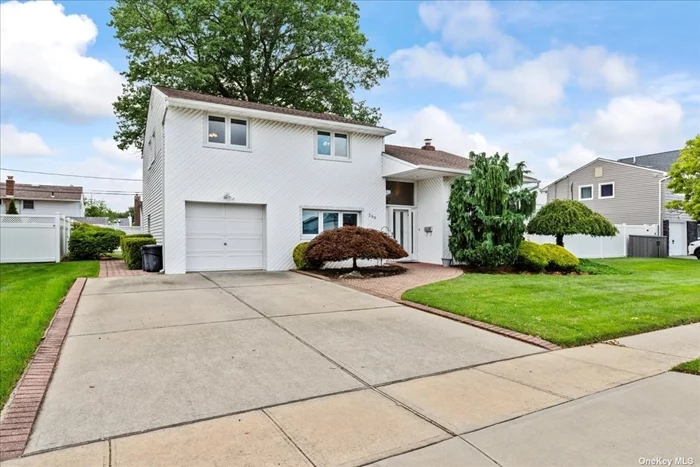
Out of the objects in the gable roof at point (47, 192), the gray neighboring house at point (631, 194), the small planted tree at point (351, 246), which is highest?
the gable roof at point (47, 192)

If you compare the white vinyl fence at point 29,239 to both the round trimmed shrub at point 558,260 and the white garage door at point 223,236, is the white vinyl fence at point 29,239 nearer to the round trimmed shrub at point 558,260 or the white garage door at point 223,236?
the white garage door at point 223,236

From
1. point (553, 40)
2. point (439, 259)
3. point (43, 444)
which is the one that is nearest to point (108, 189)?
point (439, 259)

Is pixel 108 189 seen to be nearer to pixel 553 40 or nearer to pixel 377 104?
pixel 377 104

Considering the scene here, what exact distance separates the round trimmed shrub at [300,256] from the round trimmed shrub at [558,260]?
8.23 m

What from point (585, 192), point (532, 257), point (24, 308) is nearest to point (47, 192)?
point (24, 308)

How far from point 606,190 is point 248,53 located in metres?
25.1

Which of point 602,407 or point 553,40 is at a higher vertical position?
point 553,40

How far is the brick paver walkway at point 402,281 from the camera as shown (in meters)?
9.86

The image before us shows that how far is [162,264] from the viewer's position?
12727mm

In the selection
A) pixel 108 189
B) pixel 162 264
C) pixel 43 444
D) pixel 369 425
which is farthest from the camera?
pixel 108 189

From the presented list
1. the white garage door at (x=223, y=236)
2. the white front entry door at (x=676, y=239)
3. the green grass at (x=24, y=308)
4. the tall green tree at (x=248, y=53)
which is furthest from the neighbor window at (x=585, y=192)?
the green grass at (x=24, y=308)

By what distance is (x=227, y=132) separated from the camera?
43.9ft

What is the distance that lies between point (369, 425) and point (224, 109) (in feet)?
38.7

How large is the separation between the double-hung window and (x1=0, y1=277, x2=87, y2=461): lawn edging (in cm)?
801
